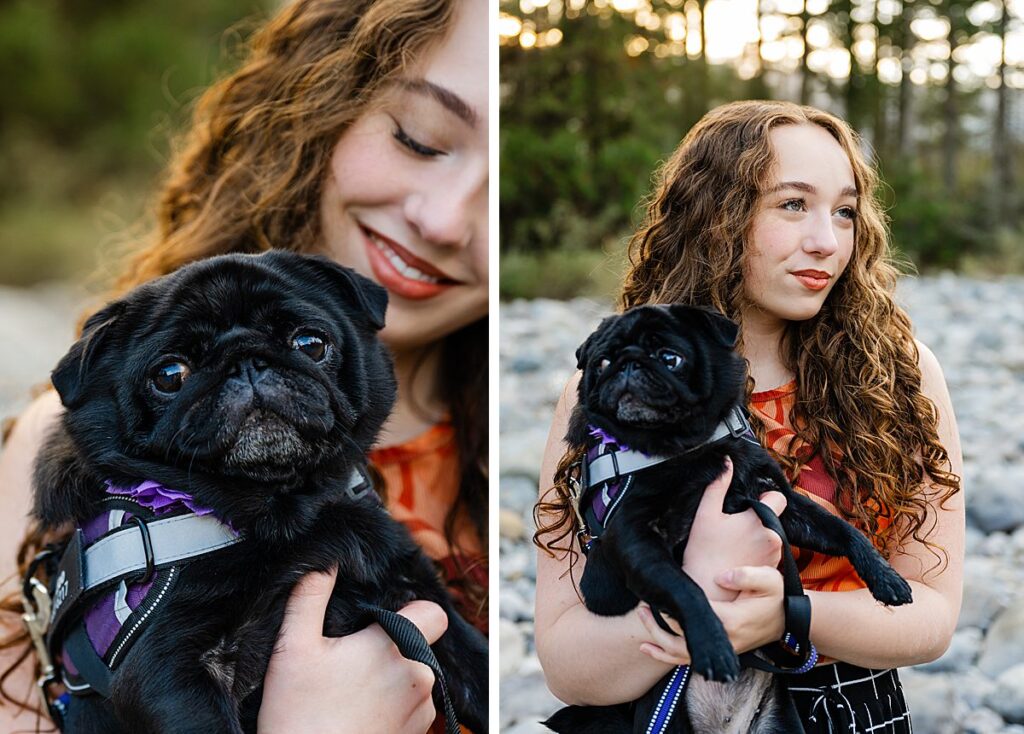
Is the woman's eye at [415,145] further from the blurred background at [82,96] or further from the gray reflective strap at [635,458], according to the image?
the blurred background at [82,96]

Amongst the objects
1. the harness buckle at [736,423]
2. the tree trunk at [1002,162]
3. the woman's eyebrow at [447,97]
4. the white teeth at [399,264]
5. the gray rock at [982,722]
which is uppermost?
the woman's eyebrow at [447,97]

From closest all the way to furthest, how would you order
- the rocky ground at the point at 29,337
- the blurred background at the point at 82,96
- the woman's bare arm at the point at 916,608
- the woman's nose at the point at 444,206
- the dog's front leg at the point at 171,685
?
1. the dog's front leg at the point at 171,685
2. the woman's bare arm at the point at 916,608
3. the woman's nose at the point at 444,206
4. the rocky ground at the point at 29,337
5. the blurred background at the point at 82,96

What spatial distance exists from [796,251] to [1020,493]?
1.04 m

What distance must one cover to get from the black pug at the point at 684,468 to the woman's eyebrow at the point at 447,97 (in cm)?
71

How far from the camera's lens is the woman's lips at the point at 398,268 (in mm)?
2221

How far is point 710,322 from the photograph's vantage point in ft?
5.18

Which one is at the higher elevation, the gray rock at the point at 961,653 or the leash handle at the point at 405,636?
the leash handle at the point at 405,636

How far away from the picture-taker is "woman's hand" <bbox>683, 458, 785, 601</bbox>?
1521 millimetres

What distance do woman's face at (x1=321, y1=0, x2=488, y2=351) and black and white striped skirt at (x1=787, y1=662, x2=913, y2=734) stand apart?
1130 millimetres

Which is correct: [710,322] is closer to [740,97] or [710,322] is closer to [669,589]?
[669,589]

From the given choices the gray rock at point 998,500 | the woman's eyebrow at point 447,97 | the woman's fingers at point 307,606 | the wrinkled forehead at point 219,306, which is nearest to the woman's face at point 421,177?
the woman's eyebrow at point 447,97

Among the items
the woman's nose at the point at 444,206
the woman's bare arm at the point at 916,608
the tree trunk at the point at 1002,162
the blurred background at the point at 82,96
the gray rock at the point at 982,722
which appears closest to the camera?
the woman's bare arm at the point at 916,608

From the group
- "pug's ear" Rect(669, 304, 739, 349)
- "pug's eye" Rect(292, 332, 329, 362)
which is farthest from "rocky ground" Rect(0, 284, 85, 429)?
"pug's ear" Rect(669, 304, 739, 349)

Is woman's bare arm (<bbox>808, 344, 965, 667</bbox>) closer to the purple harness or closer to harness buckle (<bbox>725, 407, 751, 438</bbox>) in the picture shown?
harness buckle (<bbox>725, 407, 751, 438</bbox>)
